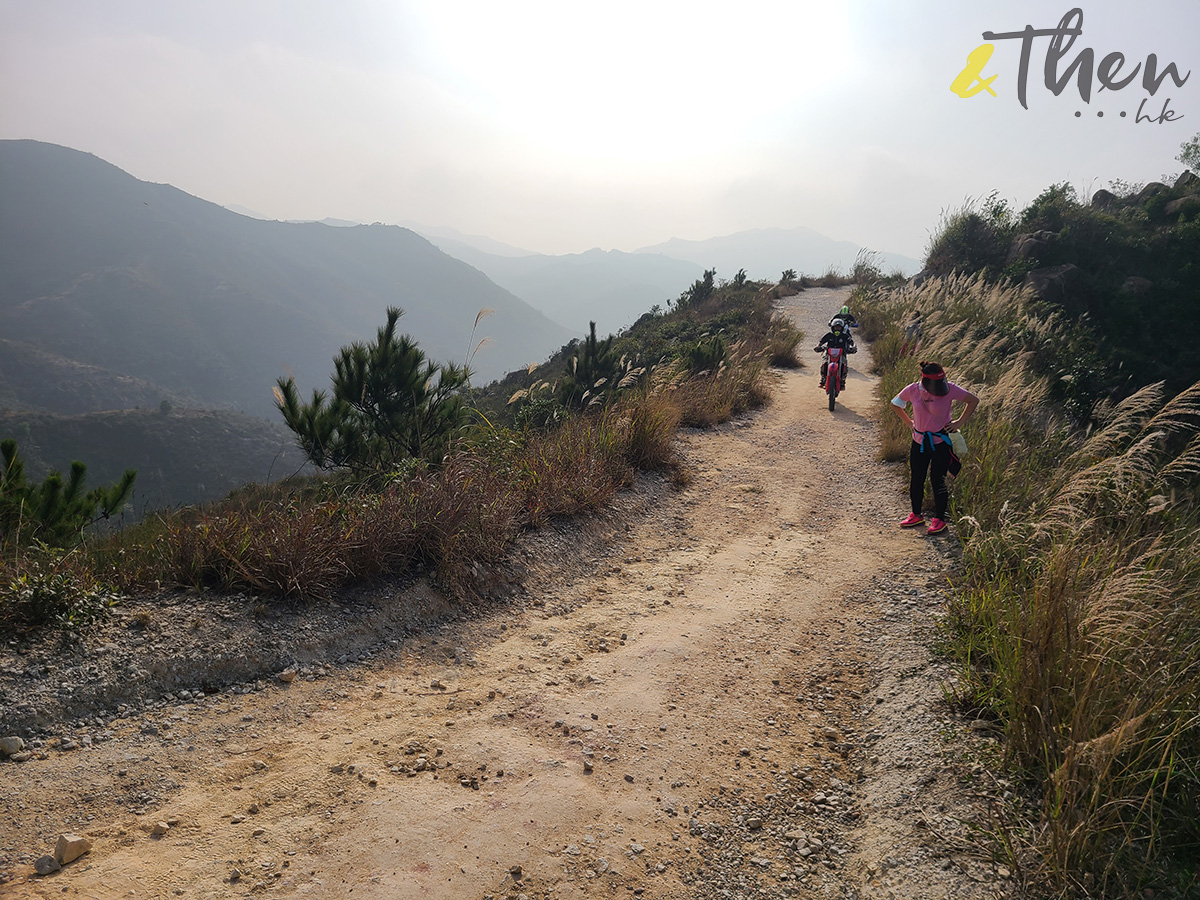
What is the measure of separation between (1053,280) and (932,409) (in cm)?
1913

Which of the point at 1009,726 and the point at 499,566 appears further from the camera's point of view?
the point at 499,566

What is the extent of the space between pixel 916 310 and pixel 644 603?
45.4 feet

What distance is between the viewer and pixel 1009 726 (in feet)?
8.34

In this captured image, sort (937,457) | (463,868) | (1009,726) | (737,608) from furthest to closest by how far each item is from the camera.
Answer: (937,457), (737,608), (1009,726), (463,868)

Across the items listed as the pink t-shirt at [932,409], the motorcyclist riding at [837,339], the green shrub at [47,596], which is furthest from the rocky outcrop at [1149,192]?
the green shrub at [47,596]

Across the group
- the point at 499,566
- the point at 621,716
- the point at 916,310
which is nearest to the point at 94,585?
the point at 499,566

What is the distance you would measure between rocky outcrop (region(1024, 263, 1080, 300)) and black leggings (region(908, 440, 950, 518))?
1785cm

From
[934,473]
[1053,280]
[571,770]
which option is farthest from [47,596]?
[1053,280]

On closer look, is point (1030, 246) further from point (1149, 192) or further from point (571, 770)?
point (571, 770)

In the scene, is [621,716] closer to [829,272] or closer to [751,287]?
[751,287]

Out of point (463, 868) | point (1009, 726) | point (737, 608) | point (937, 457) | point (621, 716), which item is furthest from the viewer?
point (937, 457)

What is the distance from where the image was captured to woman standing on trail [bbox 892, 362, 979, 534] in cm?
566

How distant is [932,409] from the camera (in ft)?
18.9

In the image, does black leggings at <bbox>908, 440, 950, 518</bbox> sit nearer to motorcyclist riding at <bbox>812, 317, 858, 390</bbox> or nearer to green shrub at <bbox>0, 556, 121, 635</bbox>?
motorcyclist riding at <bbox>812, 317, 858, 390</bbox>
